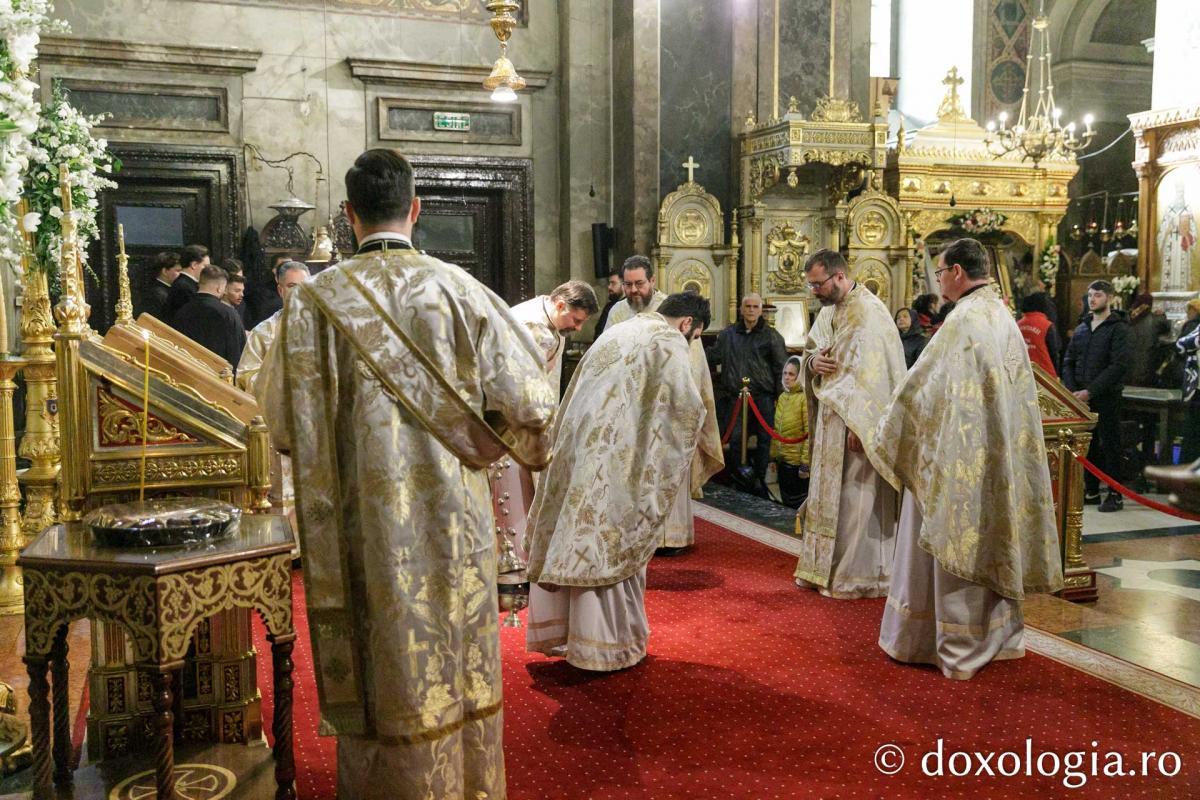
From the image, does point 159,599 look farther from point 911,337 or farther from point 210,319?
point 911,337

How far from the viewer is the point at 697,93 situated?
38.4 ft

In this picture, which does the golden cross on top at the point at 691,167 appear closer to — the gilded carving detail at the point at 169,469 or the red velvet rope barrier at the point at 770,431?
the red velvet rope barrier at the point at 770,431

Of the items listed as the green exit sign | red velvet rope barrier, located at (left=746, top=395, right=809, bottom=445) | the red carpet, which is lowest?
the red carpet

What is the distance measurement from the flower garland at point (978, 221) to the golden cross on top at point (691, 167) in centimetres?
377

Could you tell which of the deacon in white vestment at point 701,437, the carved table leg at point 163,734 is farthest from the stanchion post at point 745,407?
the carved table leg at point 163,734

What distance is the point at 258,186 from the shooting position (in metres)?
10.8

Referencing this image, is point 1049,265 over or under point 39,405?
over

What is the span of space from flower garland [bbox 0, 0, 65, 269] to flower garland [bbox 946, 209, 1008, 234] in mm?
11371

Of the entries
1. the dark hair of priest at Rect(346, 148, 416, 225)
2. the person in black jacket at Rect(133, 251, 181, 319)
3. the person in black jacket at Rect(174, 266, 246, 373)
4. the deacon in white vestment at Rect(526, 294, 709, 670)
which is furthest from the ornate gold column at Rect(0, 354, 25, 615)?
the dark hair of priest at Rect(346, 148, 416, 225)

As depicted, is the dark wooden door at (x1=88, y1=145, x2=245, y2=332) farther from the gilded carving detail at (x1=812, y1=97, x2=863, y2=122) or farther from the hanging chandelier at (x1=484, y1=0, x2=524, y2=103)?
the gilded carving detail at (x1=812, y1=97, x2=863, y2=122)

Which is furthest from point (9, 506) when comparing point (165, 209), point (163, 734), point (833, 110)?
point (833, 110)

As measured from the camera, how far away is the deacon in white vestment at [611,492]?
4398 mm

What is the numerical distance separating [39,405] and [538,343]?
3013 millimetres

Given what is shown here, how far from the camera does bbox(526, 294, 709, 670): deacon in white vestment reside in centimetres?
440
